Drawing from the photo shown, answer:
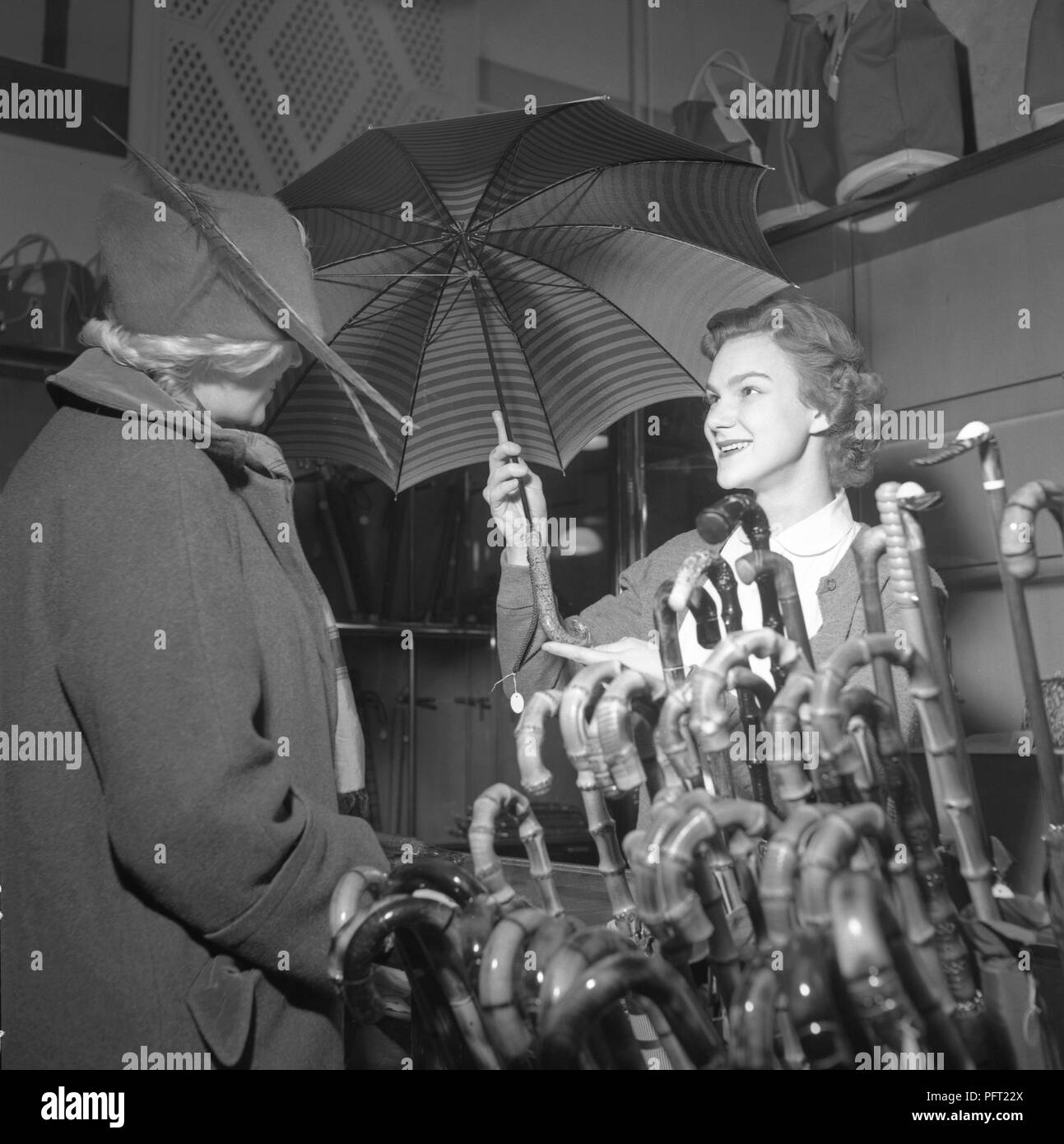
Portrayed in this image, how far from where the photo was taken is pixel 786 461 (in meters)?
1.63

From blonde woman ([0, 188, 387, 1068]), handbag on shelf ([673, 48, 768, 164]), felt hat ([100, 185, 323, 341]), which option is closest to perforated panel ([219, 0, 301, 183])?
handbag on shelf ([673, 48, 768, 164])

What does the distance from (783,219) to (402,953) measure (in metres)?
2.63

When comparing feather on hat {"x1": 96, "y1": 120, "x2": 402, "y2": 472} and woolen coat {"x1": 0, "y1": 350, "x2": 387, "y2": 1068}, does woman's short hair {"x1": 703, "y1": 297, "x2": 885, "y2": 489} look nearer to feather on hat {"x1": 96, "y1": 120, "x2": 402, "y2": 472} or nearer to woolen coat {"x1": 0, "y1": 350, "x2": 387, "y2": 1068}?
feather on hat {"x1": 96, "y1": 120, "x2": 402, "y2": 472}

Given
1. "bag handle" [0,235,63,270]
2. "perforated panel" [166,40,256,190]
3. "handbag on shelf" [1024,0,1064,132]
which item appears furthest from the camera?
"perforated panel" [166,40,256,190]

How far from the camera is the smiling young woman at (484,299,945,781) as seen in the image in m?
1.60

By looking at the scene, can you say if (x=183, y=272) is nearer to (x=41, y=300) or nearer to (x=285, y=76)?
(x=41, y=300)
